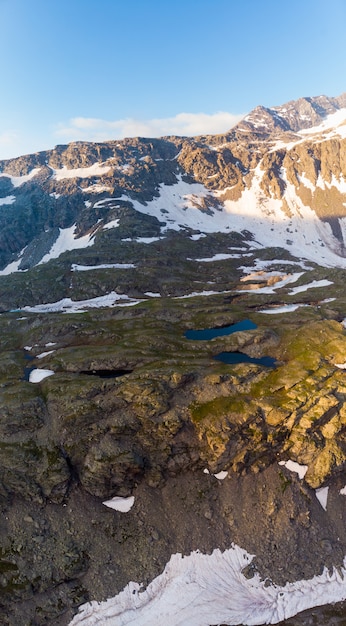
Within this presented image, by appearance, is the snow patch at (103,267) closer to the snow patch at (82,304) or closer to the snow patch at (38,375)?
the snow patch at (82,304)

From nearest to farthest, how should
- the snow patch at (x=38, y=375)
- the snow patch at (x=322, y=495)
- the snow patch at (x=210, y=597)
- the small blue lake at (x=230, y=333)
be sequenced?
the snow patch at (x=210, y=597), the snow patch at (x=322, y=495), the snow patch at (x=38, y=375), the small blue lake at (x=230, y=333)

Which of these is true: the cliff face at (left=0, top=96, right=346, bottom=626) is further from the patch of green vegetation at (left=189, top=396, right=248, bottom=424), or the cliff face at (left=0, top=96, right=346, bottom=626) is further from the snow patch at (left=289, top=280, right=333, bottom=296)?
the snow patch at (left=289, top=280, right=333, bottom=296)

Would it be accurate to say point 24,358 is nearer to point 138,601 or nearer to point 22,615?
point 22,615

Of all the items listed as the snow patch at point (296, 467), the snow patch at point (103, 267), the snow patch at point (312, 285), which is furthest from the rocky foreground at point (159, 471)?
the snow patch at point (103, 267)

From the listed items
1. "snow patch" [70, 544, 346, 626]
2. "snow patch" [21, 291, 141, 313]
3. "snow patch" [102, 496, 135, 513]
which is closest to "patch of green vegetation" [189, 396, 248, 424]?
"snow patch" [102, 496, 135, 513]

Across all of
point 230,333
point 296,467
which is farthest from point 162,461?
point 230,333
